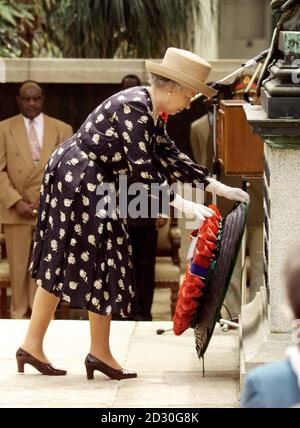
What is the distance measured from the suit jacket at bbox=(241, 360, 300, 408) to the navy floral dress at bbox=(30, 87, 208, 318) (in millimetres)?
3318

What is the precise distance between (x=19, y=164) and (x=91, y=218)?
3.96 meters

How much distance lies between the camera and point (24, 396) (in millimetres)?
6641

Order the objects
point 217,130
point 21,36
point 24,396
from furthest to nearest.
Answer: point 21,36, point 217,130, point 24,396

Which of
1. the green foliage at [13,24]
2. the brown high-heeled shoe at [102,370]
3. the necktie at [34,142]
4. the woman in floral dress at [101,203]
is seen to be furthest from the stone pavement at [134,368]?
the green foliage at [13,24]

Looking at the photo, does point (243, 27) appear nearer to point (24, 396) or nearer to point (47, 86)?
point (47, 86)

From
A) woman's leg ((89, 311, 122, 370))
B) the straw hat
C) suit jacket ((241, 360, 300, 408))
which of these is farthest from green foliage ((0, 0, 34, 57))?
suit jacket ((241, 360, 300, 408))

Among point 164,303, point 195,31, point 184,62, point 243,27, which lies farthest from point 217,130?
point 243,27

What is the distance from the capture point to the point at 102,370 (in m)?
7.01

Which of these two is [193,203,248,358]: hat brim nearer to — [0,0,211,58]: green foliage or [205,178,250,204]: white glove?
[205,178,250,204]: white glove

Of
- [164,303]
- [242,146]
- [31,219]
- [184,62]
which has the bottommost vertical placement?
[164,303]

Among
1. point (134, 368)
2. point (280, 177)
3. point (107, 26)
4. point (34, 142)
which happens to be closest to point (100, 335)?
point (134, 368)

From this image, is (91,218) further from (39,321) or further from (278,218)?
(278,218)

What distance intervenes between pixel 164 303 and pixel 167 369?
4938mm

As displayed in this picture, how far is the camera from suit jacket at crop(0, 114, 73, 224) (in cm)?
1067
